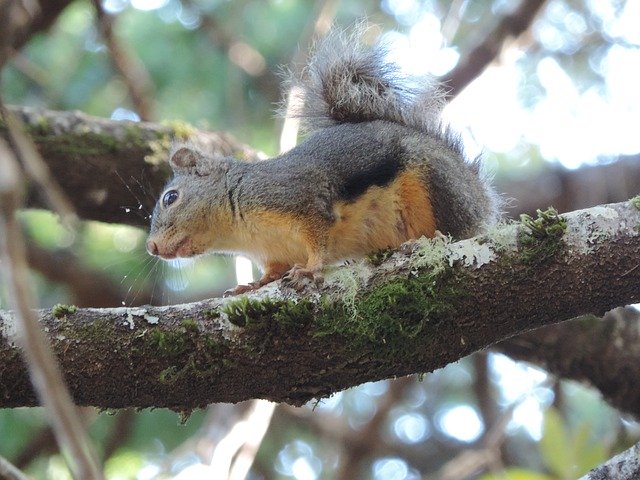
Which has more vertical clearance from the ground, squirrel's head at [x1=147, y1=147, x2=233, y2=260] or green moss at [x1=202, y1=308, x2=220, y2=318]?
squirrel's head at [x1=147, y1=147, x2=233, y2=260]

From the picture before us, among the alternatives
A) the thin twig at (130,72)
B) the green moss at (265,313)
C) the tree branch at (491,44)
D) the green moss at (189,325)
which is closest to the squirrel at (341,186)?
the green moss at (265,313)

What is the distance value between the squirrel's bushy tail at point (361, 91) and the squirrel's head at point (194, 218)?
21.3 inches

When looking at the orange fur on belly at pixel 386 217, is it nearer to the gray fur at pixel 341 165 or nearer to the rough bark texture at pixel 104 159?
the gray fur at pixel 341 165

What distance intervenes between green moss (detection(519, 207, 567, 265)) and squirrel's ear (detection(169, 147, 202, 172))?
1.81m

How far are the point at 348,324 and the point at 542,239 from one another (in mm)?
619

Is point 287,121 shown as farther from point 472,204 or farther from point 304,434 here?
point 304,434

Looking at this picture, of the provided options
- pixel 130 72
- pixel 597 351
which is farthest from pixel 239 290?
pixel 130 72

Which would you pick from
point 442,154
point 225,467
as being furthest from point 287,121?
point 225,467

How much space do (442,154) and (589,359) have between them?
4.92ft

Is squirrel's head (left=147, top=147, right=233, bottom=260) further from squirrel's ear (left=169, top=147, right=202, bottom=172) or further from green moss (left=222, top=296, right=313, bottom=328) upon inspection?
green moss (left=222, top=296, right=313, bottom=328)

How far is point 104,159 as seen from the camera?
4.27 meters

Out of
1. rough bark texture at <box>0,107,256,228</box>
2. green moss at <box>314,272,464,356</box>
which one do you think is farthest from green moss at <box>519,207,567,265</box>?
rough bark texture at <box>0,107,256,228</box>

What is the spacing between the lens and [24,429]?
16.4ft

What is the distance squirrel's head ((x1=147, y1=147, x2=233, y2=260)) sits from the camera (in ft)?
11.1
